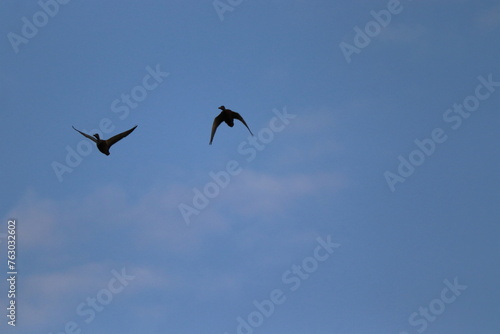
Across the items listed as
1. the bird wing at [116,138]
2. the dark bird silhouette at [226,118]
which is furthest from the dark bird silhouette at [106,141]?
the dark bird silhouette at [226,118]

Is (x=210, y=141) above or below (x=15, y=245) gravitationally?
below

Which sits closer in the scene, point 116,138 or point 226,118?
point 116,138

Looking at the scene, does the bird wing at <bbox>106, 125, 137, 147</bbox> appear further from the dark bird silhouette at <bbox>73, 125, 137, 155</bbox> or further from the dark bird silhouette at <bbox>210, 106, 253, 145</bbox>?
the dark bird silhouette at <bbox>210, 106, 253, 145</bbox>

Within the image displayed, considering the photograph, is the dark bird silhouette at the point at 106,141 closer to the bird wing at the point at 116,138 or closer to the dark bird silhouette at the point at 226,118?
the bird wing at the point at 116,138

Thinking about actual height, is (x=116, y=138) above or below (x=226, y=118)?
above

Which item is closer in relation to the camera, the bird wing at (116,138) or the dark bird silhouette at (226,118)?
the bird wing at (116,138)

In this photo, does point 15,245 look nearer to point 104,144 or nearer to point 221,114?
point 104,144

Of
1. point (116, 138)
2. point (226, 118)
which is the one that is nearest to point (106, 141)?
point (116, 138)

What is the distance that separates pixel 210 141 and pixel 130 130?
4.81m

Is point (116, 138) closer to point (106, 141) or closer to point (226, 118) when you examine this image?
point (106, 141)

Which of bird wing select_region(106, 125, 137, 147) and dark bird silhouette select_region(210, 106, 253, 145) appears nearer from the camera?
bird wing select_region(106, 125, 137, 147)

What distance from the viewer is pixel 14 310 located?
68.6 metres

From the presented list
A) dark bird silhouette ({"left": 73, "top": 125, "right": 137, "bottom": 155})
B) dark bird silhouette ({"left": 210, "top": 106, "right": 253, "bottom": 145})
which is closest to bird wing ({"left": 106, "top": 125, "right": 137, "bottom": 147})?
dark bird silhouette ({"left": 73, "top": 125, "right": 137, "bottom": 155})

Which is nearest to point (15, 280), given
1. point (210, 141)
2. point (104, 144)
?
point (104, 144)
